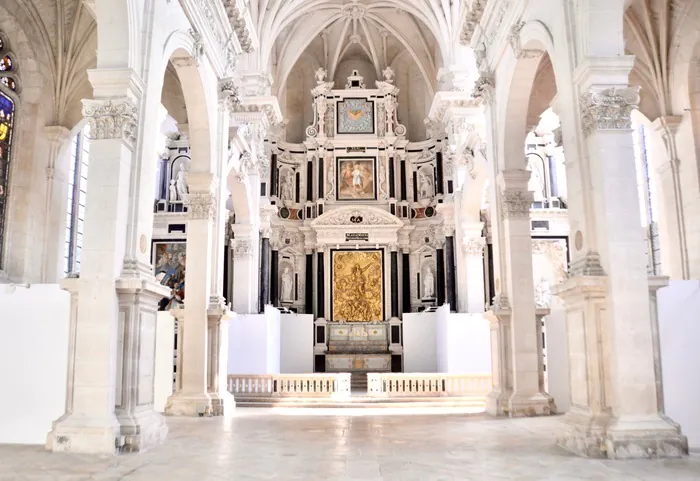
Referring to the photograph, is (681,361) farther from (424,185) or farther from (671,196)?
(424,185)

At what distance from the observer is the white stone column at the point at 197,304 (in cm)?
1361

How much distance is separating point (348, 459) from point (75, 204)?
1491 centimetres

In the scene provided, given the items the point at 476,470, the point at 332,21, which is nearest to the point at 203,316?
the point at 476,470

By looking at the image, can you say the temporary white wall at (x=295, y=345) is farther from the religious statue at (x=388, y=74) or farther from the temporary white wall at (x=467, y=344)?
the religious statue at (x=388, y=74)

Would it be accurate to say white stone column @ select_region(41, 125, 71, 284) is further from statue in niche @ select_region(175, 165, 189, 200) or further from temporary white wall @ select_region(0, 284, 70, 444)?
statue in niche @ select_region(175, 165, 189, 200)

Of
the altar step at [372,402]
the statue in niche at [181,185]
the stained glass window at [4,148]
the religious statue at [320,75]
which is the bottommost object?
the altar step at [372,402]

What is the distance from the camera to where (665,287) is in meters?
8.88

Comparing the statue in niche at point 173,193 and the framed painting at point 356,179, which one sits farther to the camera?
the framed painting at point 356,179

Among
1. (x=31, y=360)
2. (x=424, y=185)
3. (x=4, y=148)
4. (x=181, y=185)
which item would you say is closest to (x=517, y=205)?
(x=31, y=360)

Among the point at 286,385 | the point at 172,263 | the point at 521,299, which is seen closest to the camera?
the point at 521,299

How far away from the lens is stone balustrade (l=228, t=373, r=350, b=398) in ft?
59.5

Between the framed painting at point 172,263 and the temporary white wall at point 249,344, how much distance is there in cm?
522

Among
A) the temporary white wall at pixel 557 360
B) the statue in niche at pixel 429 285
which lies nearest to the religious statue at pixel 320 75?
the statue in niche at pixel 429 285

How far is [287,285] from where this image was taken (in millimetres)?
27922
